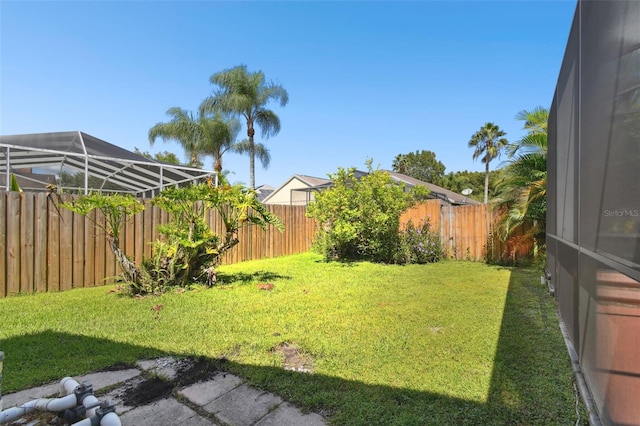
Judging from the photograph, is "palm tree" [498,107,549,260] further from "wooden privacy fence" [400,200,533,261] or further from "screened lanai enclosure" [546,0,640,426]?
"screened lanai enclosure" [546,0,640,426]

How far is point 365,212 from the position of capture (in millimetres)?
8617

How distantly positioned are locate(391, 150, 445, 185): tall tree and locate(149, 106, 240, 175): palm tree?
27818 mm

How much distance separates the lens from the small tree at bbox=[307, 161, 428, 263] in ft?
28.1

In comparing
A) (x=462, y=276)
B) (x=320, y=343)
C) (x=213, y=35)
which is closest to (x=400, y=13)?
(x=213, y=35)

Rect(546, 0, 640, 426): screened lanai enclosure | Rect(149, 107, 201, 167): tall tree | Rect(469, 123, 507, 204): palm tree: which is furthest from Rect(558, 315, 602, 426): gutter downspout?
Rect(469, 123, 507, 204): palm tree

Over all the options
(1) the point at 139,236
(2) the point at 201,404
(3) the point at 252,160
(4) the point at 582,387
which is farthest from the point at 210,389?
(3) the point at 252,160

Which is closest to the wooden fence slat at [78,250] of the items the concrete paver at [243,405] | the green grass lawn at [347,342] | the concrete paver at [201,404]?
the green grass lawn at [347,342]

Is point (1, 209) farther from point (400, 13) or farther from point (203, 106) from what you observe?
point (203, 106)

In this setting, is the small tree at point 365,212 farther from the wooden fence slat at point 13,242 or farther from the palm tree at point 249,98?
the palm tree at point 249,98

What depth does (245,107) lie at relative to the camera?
19.4m

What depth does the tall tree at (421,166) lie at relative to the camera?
43.0 meters

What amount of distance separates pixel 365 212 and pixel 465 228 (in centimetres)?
335

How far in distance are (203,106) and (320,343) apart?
66.5 feet

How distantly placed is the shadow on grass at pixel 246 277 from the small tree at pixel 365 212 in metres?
2.51
